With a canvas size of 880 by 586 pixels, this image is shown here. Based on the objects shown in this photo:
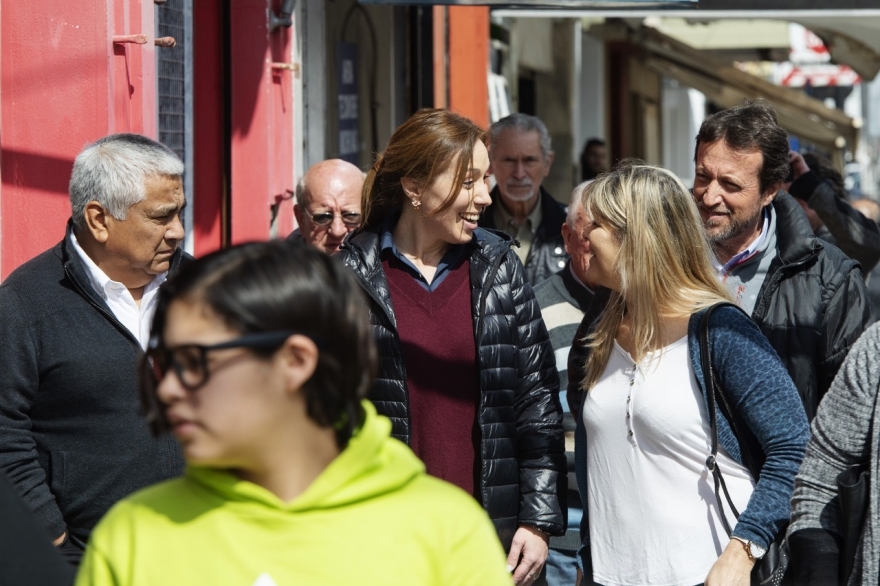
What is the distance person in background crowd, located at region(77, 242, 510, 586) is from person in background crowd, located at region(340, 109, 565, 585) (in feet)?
5.14

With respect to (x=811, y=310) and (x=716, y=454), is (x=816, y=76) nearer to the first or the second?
(x=811, y=310)

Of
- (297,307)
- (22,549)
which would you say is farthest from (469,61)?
(22,549)

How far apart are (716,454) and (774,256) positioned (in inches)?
45.3

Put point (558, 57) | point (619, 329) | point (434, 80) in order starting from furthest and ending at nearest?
point (558, 57)
point (434, 80)
point (619, 329)

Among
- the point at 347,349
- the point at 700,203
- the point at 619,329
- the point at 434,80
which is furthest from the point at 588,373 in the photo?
the point at 434,80

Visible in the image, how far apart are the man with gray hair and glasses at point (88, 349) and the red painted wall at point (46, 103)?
0.83 meters

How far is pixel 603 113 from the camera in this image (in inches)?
746

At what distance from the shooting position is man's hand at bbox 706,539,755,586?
9.41 feet

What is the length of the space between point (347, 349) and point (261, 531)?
0.28 metres

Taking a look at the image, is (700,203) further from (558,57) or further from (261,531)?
(558,57)

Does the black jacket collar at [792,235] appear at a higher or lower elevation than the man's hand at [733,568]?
higher

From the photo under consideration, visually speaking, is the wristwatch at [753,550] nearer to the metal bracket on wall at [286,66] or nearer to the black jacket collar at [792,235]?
the black jacket collar at [792,235]

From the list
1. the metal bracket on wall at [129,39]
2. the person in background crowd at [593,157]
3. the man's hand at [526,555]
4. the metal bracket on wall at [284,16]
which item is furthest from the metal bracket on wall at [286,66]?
the person in background crowd at [593,157]

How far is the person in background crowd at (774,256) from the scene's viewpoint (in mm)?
3822
